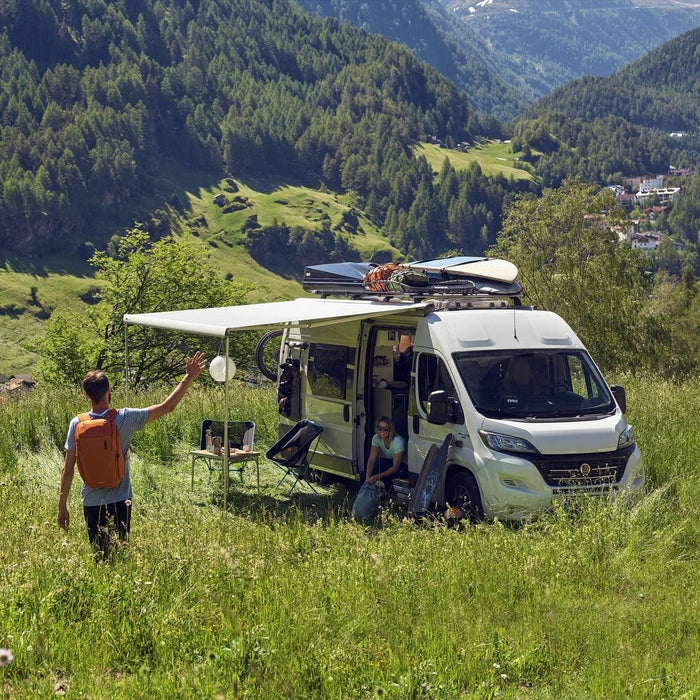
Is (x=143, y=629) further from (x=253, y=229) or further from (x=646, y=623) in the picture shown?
(x=253, y=229)

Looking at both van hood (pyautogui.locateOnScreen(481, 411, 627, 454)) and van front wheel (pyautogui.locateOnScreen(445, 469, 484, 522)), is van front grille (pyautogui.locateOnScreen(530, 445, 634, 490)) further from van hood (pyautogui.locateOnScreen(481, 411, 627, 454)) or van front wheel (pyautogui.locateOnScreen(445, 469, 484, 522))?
van front wheel (pyautogui.locateOnScreen(445, 469, 484, 522))

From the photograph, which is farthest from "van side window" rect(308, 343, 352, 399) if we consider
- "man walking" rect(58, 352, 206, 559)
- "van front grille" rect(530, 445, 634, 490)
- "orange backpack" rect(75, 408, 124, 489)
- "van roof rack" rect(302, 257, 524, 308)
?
"orange backpack" rect(75, 408, 124, 489)

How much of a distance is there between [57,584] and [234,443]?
5.92 m

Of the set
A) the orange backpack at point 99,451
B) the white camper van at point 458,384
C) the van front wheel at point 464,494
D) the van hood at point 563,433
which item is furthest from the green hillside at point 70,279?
the orange backpack at point 99,451

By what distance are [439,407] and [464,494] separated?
3.05 feet

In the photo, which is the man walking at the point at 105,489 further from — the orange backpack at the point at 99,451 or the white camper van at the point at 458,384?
the white camper van at the point at 458,384

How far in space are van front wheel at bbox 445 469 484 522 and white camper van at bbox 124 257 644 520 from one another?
0.06 feet

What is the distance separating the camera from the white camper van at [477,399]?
9.05 meters

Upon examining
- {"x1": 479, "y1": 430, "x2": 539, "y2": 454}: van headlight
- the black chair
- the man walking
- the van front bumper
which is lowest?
the black chair

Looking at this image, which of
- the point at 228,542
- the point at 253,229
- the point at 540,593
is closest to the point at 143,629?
the point at 228,542

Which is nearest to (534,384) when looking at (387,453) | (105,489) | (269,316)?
(387,453)

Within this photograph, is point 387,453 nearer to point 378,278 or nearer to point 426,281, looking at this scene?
point 426,281

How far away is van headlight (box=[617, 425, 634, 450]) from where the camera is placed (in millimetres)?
9344

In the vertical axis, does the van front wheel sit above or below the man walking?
below
